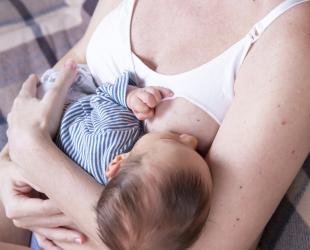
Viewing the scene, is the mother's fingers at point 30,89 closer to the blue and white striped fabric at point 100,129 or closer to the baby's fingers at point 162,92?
the blue and white striped fabric at point 100,129

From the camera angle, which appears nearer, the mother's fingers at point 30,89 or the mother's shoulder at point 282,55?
the mother's shoulder at point 282,55

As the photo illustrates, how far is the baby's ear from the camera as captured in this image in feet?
2.69

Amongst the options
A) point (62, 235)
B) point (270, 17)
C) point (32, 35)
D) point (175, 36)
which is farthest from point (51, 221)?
point (32, 35)

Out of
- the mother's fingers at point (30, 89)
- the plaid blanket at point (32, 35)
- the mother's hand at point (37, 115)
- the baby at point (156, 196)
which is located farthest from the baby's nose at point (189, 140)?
the plaid blanket at point (32, 35)

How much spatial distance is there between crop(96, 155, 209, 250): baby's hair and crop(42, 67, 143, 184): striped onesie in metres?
0.16

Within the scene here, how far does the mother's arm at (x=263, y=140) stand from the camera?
0.78 metres

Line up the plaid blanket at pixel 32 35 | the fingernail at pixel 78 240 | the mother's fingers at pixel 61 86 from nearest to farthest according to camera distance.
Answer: the fingernail at pixel 78 240 → the mother's fingers at pixel 61 86 → the plaid blanket at pixel 32 35

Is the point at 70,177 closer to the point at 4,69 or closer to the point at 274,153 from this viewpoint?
the point at 274,153

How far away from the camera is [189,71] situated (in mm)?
929

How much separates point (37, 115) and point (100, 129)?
0.18 metres

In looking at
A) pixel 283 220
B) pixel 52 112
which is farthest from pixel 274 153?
pixel 52 112

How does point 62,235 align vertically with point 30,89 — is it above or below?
below

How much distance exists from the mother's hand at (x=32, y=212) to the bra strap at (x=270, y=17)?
0.50 meters

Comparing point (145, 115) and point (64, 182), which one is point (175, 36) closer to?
point (145, 115)
